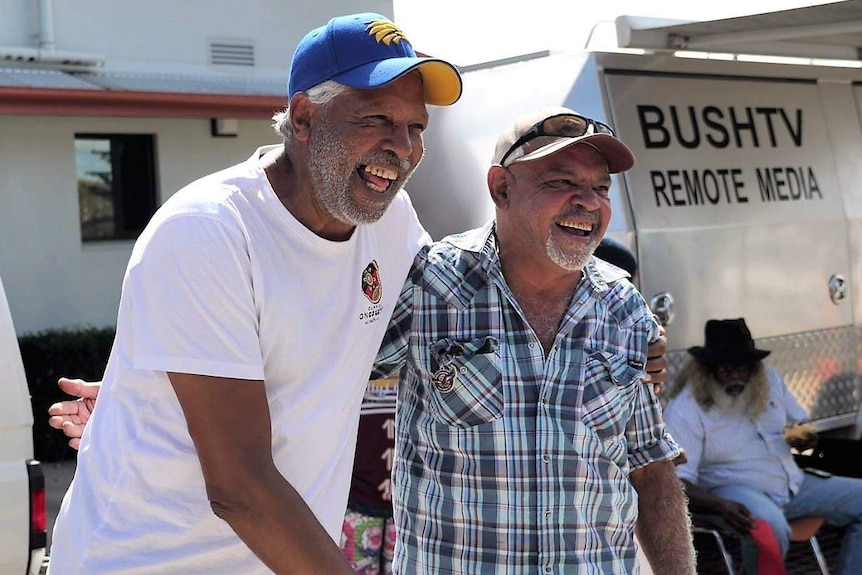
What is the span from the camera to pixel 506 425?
105 inches

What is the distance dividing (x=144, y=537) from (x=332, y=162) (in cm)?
80

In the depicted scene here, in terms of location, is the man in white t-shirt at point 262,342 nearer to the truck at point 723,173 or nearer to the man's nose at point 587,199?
the man's nose at point 587,199

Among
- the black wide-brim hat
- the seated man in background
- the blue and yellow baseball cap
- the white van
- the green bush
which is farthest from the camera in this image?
the green bush

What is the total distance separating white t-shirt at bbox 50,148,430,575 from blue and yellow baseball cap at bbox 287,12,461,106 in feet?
0.74

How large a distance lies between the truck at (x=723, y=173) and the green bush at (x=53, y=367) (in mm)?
5882

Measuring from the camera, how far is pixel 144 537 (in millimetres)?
2197

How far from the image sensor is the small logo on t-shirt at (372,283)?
246cm

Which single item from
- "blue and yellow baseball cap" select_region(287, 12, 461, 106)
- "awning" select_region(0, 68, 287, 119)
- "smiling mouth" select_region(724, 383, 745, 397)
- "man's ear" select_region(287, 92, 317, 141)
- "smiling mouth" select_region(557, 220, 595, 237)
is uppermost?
"awning" select_region(0, 68, 287, 119)

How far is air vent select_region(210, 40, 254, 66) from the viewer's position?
12992mm

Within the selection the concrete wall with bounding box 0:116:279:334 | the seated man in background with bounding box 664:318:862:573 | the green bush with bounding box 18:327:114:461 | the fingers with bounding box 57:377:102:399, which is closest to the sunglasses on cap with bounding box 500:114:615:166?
the fingers with bounding box 57:377:102:399

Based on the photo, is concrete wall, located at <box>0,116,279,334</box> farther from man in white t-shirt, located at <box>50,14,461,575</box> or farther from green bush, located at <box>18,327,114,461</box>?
man in white t-shirt, located at <box>50,14,461,575</box>

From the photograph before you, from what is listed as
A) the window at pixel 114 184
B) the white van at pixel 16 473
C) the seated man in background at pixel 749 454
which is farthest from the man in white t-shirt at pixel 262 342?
the window at pixel 114 184

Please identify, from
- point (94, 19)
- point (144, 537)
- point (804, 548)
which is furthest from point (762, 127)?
point (94, 19)

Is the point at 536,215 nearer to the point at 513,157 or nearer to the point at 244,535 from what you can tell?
the point at 513,157
